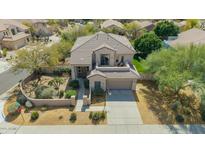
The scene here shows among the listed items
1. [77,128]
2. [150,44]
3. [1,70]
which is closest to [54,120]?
[77,128]

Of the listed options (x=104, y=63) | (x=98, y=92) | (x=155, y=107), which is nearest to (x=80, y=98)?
(x=98, y=92)

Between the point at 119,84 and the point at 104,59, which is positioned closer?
the point at 119,84

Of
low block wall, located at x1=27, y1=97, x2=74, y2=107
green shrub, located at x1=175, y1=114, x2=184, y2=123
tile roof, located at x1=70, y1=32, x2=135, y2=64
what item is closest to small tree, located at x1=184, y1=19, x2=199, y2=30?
tile roof, located at x1=70, y1=32, x2=135, y2=64

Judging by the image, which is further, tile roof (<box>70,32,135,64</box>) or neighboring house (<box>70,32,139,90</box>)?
tile roof (<box>70,32,135,64</box>)

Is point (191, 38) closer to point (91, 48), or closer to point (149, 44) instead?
point (149, 44)

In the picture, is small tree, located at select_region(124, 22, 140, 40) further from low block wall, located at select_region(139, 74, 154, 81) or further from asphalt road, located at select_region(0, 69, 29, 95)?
asphalt road, located at select_region(0, 69, 29, 95)

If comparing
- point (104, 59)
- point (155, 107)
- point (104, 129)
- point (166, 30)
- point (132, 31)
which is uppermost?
point (166, 30)
